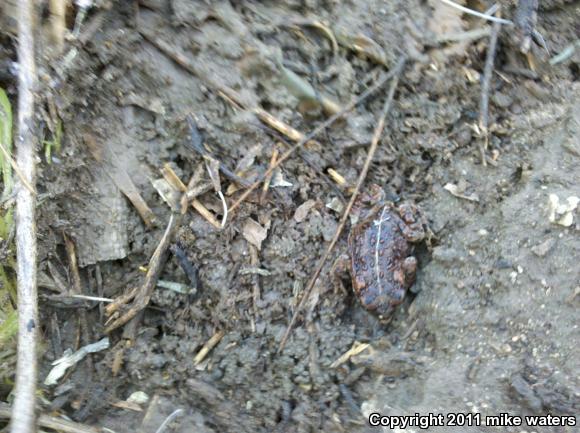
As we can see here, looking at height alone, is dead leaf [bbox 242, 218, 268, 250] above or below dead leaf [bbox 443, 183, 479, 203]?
below

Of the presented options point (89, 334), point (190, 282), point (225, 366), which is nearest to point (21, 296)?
point (89, 334)

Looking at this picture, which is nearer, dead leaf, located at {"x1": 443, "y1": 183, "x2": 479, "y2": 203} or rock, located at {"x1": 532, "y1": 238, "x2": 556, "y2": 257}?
rock, located at {"x1": 532, "y1": 238, "x2": 556, "y2": 257}

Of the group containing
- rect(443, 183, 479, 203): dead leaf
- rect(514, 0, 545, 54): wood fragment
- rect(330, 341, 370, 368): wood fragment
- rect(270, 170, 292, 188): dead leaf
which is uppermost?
rect(514, 0, 545, 54): wood fragment

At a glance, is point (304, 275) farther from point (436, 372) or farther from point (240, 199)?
point (436, 372)

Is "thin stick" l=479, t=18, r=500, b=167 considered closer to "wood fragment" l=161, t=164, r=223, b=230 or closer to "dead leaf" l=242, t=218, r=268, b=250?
"dead leaf" l=242, t=218, r=268, b=250

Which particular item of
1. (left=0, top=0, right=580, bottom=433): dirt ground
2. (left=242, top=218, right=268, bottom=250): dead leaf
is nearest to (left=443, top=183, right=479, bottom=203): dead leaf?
(left=0, top=0, right=580, bottom=433): dirt ground
